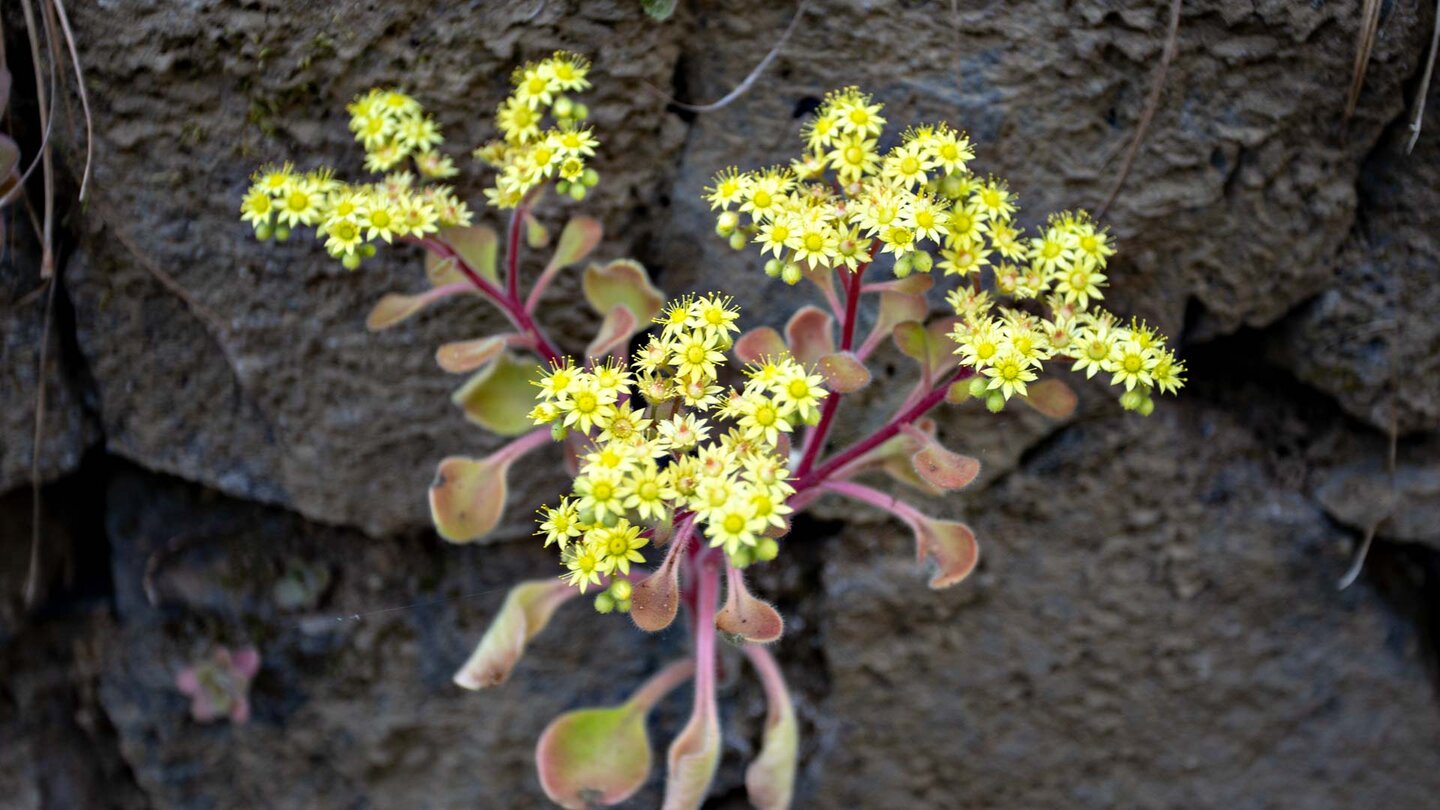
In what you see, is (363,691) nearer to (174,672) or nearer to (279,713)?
(279,713)

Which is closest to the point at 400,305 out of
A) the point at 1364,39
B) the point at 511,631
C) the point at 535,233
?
the point at 535,233

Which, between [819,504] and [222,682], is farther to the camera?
[222,682]

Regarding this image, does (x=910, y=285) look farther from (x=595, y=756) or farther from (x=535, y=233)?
(x=595, y=756)

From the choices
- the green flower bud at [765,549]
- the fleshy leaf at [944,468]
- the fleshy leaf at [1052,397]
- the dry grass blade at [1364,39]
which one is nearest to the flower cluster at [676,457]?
the green flower bud at [765,549]

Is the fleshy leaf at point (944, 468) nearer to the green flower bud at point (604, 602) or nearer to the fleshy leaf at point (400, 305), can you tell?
the green flower bud at point (604, 602)

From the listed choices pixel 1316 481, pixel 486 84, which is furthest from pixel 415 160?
pixel 1316 481
